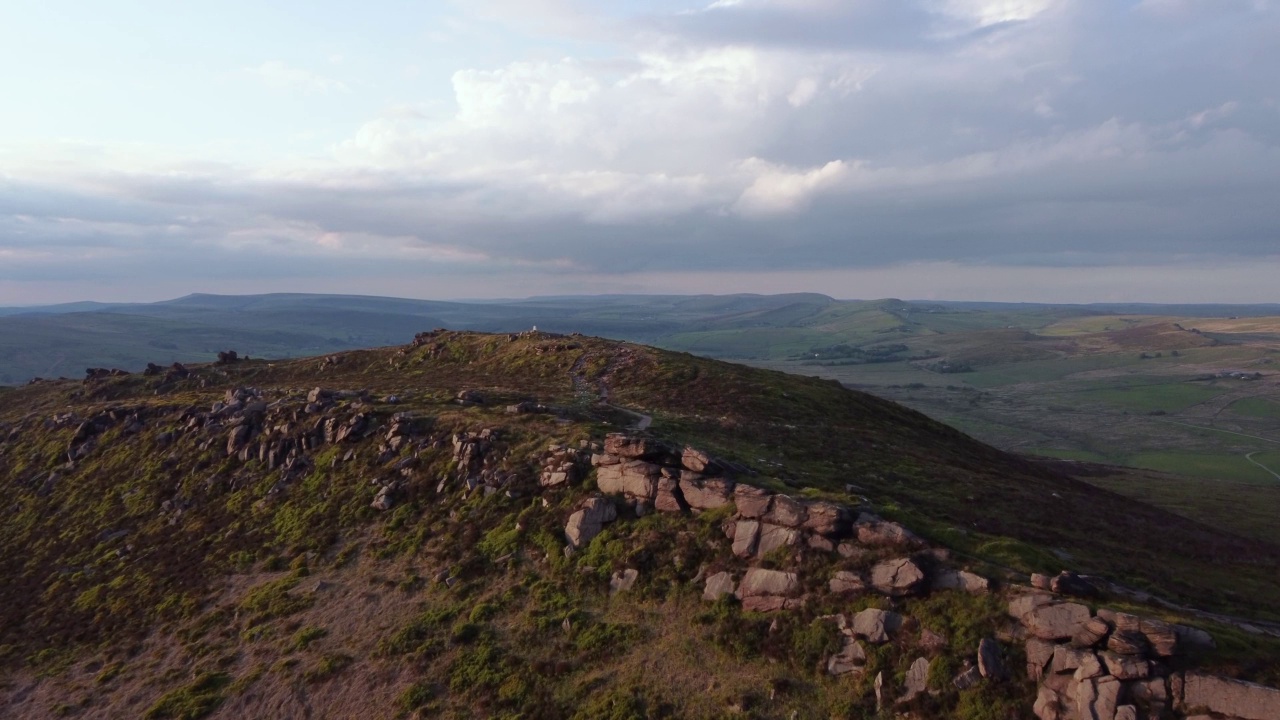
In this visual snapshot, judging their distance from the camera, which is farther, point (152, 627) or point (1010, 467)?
point (1010, 467)

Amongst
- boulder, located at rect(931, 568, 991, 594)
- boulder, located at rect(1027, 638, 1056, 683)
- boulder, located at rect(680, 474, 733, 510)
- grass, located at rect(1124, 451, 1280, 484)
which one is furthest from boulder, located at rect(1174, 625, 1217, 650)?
grass, located at rect(1124, 451, 1280, 484)

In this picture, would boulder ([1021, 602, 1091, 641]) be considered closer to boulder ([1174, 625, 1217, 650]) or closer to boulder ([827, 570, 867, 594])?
boulder ([1174, 625, 1217, 650])

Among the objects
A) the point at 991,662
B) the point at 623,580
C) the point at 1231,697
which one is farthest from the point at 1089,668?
the point at 623,580

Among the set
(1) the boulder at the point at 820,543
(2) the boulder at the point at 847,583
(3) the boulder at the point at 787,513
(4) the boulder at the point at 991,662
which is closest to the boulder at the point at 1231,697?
(4) the boulder at the point at 991,662

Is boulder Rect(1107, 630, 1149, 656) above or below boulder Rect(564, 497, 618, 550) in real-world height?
above

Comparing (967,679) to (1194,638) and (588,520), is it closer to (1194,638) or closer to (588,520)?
(1194,638)

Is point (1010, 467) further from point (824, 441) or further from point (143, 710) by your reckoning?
point (143, 710)

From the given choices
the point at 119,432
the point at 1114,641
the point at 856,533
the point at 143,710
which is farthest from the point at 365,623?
the point at 119,432
